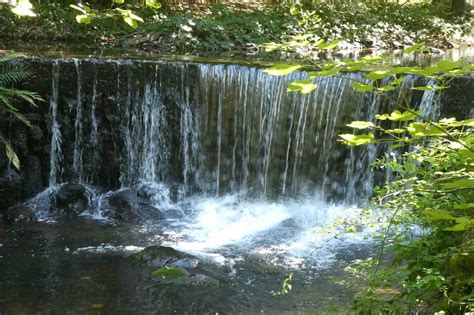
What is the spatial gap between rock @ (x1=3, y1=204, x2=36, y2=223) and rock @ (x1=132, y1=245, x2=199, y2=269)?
89.2 inches

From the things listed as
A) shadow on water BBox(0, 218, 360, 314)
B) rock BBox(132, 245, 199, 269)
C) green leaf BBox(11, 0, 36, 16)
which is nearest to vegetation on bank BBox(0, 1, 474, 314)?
green leaf BBox(11, 0, 36, 16)

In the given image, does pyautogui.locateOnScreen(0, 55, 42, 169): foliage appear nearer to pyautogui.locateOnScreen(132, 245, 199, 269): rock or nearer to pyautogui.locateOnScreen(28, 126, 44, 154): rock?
pyautogui.locateOnScreen(28, 126, 44, 154): rock

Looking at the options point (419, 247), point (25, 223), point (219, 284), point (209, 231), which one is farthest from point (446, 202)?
point (25, 223)

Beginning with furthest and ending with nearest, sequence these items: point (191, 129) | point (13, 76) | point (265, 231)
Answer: point (191, 129) < point (13, 76) < point (265, 231)

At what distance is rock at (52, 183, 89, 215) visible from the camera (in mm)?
8047

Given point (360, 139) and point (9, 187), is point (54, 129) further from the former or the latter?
point (360, 139)

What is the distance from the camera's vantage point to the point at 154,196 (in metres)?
8.78

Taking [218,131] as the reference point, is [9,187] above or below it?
below

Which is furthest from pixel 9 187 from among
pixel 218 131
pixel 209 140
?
pixel 218 131

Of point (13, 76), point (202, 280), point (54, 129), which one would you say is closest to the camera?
point (202, 280)

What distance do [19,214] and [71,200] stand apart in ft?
2.56

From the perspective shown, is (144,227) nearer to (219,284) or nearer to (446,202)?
(219,284)

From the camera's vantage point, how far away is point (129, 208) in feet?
26.2

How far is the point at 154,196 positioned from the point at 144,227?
133 centimetres
